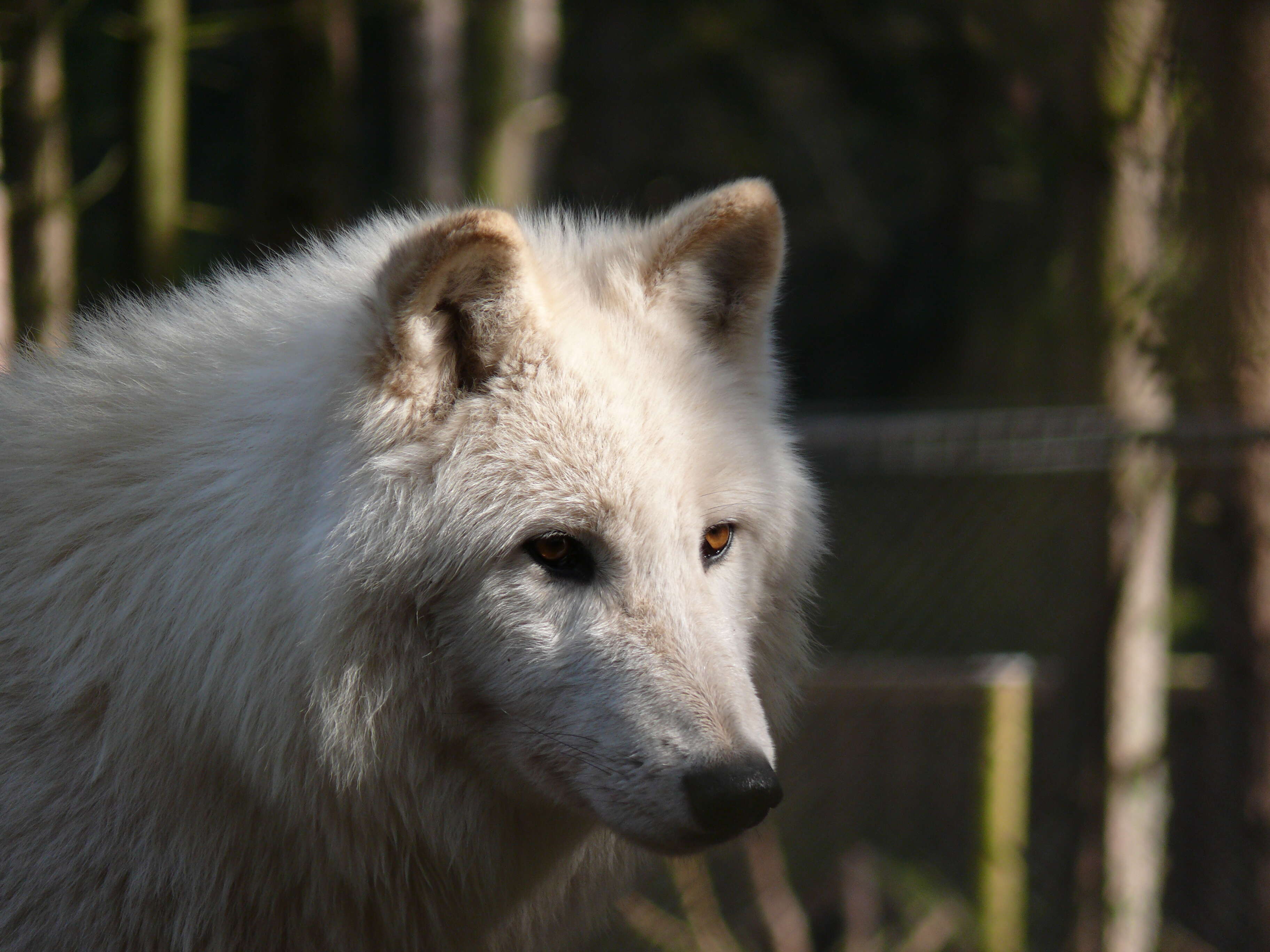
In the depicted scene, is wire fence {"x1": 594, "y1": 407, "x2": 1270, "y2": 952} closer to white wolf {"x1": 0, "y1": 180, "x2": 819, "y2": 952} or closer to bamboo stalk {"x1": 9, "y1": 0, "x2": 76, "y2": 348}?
white wolf {"x1": 0, "y1": 180, "x2": 819, "y2": 952}

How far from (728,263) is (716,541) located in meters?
0.76

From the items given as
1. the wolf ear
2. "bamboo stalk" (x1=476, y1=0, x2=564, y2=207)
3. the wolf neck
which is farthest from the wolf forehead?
"bamboo stalk" (x1=476, y1=0, x2=564, y2=207)

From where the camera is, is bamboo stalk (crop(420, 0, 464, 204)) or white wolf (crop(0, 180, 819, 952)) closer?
white wolf (crop(0, 180, 819, 952))

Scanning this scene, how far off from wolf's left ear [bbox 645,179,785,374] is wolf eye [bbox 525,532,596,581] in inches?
29.3

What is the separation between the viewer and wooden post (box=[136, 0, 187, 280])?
4.42 meters

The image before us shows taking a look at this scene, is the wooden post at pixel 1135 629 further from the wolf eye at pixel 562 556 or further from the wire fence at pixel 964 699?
the wolf eye at pixel 562 556

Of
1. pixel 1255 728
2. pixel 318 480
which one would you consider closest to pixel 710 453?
pixel 318 480

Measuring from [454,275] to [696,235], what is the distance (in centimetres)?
72

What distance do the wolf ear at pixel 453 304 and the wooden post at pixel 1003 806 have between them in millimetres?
3457

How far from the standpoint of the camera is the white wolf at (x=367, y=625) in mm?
2287

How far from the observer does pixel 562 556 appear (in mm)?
2389

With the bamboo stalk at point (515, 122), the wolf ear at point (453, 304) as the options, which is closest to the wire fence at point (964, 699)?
the wolf ear at point (453, 304)

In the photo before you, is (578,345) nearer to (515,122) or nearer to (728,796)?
(728,796)

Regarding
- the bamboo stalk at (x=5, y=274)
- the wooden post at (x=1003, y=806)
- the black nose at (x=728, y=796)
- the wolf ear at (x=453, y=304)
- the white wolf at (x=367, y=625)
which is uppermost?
the bamboo stalk at (x=5, y=274)
